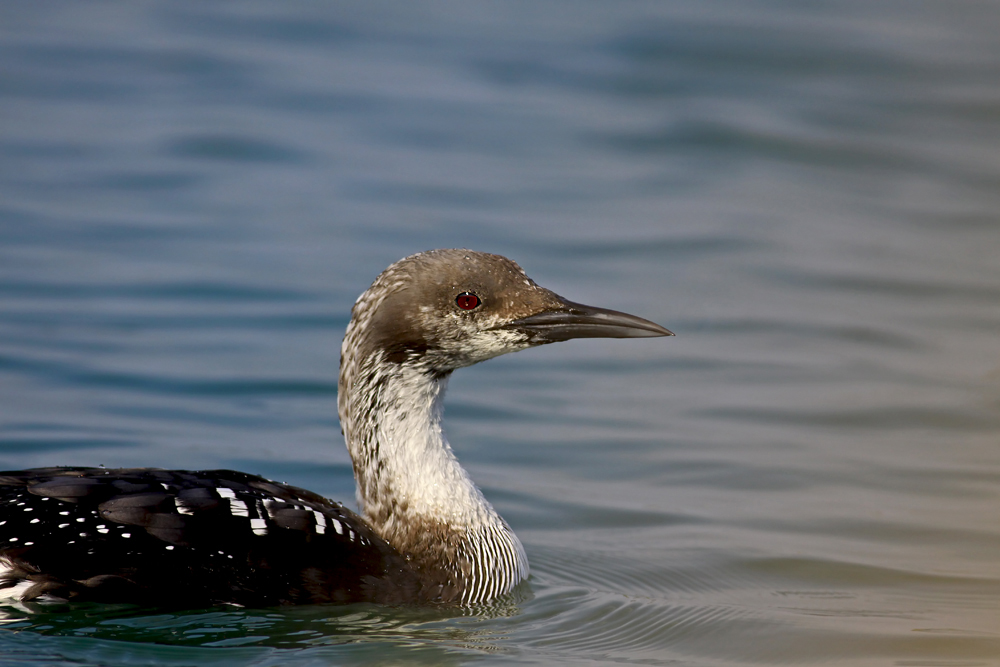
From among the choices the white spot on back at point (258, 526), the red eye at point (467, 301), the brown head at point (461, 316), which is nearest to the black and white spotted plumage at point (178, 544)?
the white spot on back at point (258, 526)

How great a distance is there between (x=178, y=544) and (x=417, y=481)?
938 millimetres

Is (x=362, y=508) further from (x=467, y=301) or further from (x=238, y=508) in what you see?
(x=467, y=301)

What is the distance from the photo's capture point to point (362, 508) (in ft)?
17.2

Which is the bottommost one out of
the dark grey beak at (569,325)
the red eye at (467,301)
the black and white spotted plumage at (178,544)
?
the black and white spotted plumage at (178,544)

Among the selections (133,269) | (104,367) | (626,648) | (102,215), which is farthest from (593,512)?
(102,215)

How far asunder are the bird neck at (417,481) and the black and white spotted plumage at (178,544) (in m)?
0.18

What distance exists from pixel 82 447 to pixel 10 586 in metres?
2.35

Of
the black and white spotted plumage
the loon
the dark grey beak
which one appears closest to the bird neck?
the loon

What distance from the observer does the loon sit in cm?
443

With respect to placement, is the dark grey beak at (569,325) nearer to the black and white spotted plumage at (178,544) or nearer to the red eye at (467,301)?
the red eye at (467,301)

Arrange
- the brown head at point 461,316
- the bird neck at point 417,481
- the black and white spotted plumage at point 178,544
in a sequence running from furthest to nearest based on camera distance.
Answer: the bird neck at point 417,481, the brown head at point 461,316, the black and white spotted plumage at point 178,544

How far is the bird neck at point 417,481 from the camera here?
197 inches

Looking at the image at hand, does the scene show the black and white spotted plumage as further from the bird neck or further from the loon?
the bird neck

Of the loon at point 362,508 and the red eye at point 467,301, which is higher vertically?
the red eye at point 467,301
